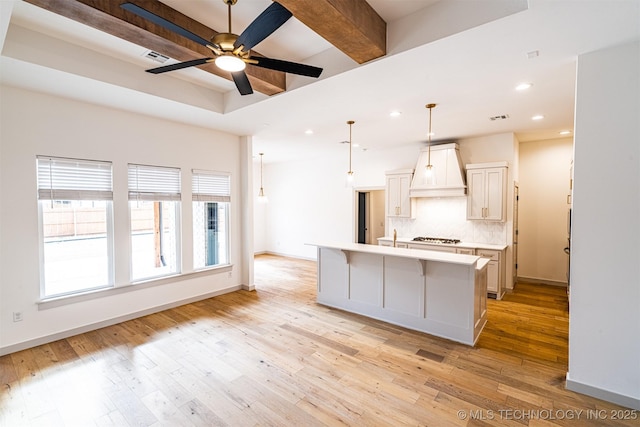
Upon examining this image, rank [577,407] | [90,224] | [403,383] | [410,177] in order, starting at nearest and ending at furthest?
[577,407], [403,383], [90,224], [410,177]

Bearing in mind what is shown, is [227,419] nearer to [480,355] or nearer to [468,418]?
[468,418]

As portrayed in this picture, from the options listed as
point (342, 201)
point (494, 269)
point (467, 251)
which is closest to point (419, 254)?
point (467, 251)

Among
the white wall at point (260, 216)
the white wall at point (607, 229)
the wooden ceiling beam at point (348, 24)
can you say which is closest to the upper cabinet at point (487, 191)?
the white wall at point (607, 229)

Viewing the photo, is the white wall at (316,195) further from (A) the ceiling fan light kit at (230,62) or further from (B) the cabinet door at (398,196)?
(A) the ceiling fan light kit at (230,62)

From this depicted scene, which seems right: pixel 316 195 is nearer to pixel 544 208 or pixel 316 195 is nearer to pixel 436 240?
pixel 436 240

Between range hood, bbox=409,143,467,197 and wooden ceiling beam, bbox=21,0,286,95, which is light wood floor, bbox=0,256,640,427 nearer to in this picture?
range hood, bbox=409,143,467,197

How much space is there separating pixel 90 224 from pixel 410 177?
5.63 meters

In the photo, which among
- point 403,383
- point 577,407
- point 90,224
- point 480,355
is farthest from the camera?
point 90,224

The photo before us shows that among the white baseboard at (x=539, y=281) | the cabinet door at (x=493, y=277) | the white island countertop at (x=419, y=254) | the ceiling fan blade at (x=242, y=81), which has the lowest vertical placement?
the white baseboard at (x=539, y=281)

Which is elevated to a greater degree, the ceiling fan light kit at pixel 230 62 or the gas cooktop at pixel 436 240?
the ceiling fan light kit at pixel 230 62

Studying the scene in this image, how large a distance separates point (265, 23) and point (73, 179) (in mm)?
3438

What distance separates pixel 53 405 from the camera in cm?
238

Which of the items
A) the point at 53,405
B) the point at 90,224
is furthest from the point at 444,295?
the point at 90,224

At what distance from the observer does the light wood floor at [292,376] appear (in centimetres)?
226
